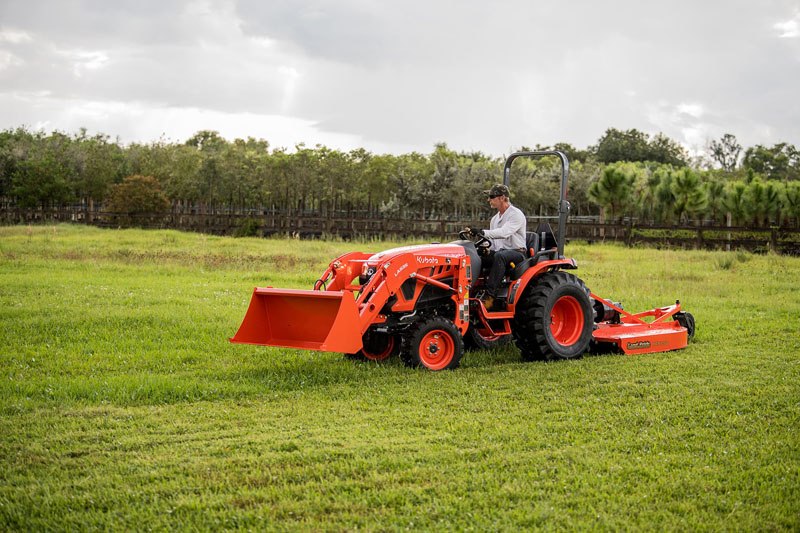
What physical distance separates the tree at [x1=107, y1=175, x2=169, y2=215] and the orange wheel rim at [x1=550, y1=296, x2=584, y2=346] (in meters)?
34.0

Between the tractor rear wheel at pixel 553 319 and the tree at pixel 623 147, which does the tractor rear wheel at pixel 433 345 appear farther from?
the tree at pixel 623 147

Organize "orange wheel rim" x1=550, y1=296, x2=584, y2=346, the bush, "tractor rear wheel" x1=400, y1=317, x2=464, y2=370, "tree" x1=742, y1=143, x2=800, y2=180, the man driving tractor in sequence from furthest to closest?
"tree" x1=742, y1=143, x2=800, y2=180
the bush
"orange wheel rim" x1=550, y1=296, x2=584, y2=346
the man driving tractor
"tractor rear wheel" x1=400, y1=317, x2=464, y2=370

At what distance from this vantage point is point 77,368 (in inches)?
366

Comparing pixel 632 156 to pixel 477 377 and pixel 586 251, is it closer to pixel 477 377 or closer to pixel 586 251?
pixel 586 251

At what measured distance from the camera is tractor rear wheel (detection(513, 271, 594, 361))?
992 cm

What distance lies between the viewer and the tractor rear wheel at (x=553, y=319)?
32.6ft

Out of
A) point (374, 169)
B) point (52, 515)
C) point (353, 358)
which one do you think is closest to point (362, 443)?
point (52, 515)

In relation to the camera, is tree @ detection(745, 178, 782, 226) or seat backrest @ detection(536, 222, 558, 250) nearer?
seat backrest @ detection(536, 222, 558, 250)

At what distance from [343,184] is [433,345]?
125ft

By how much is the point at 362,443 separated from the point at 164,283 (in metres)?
11.1

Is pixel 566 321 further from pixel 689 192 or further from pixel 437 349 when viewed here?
pixel 689 192

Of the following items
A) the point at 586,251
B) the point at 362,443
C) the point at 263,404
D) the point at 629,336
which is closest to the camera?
the point at 362,443

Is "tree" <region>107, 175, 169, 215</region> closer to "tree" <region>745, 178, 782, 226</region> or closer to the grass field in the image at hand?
→ "tree" <region>745, 178, 782, 226</region>

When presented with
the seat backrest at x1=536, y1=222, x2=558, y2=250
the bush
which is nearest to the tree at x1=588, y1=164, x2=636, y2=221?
the bush
